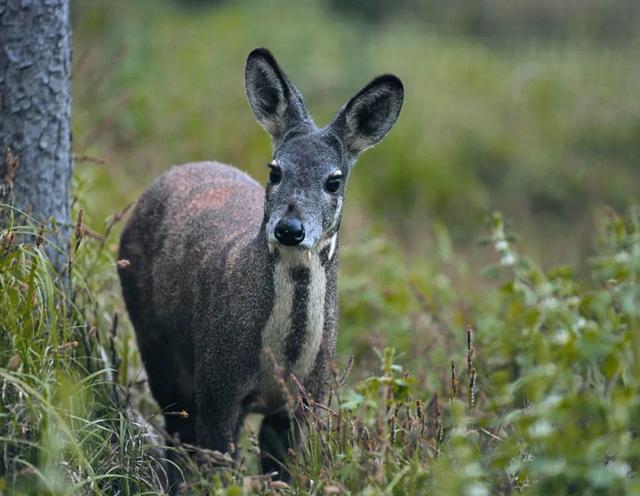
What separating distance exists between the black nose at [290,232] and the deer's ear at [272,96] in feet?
2.93

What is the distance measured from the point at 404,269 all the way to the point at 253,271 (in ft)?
13.7

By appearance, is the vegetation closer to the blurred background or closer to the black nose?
the blurred background

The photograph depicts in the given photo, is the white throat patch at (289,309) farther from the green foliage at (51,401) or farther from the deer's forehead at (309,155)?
the green foliage at (51,401)

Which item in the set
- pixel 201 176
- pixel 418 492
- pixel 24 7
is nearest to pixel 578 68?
pixel 201 176

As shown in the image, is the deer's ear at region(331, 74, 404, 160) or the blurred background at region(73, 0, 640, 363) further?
the blurred background at region(73, 0, 640, 363)

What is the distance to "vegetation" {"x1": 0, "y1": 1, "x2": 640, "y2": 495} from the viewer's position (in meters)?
3.79

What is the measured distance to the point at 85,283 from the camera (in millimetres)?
5520

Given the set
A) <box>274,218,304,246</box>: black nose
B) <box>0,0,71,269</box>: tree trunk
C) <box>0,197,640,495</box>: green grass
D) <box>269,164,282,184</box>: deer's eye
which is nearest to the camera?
<box>0,197,640,495</box>: green grass

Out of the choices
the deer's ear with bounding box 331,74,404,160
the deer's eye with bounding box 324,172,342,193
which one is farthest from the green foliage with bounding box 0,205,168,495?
the deer's ear with bounding box 331,74,404,160

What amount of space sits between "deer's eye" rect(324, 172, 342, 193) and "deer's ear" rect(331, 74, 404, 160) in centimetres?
32

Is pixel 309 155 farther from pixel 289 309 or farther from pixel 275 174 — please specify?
pixel 289 309

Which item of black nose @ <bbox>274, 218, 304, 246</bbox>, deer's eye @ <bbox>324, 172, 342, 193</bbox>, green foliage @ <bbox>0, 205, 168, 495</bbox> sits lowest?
green foliage @ <bbox>0, 205, 168, 495</bbox>

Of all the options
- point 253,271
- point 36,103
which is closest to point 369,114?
point 253,271

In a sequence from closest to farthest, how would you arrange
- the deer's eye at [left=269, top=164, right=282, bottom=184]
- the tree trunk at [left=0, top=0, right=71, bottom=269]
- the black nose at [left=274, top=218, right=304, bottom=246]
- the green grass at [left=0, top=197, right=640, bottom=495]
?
the green grass at [left=0, top=197, right=640, bottom=495] → the black nose at [left=274, top=218, right=304, bottom=246] → the deer's eye at [left=269, top=164, right=282, bottom=184] → the tree trunk at [left=0, top=0, right=71, bottom=269]
